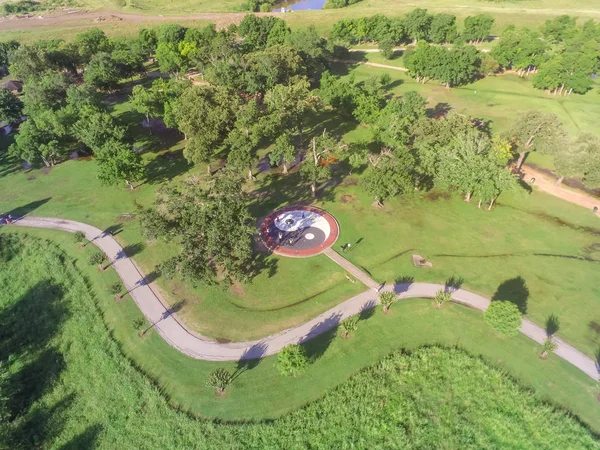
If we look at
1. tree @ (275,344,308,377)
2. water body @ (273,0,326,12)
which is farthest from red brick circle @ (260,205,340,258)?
water body @ (273,0,326,12)

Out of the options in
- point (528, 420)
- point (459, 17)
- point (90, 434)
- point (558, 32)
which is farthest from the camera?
point (459, 17)

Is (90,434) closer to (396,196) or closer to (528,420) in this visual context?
(528,420)

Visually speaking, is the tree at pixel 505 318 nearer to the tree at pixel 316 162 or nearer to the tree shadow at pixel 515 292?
the tree shadow at pixel 515 292

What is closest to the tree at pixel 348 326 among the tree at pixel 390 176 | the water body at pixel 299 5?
the tree at pixel 390 176

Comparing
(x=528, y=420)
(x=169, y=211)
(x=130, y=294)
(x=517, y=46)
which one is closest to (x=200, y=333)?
(x=130, y=294)

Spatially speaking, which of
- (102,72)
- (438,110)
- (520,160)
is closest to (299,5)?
(102,72)

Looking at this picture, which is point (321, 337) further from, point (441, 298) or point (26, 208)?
point (26, 208)
